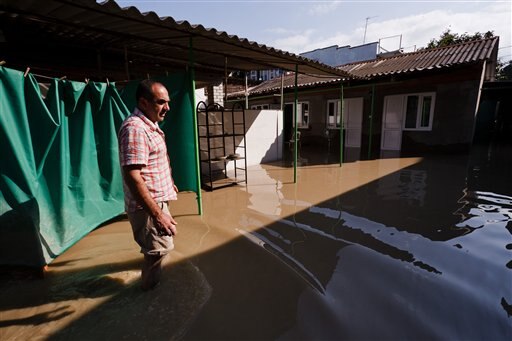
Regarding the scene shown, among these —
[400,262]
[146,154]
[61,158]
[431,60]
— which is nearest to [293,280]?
→ [400,262]

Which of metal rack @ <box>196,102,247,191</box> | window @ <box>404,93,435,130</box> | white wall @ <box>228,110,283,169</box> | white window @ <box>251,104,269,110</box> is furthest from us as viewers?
white window @ <box>251,104,269,110</box>

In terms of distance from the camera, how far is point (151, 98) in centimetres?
211

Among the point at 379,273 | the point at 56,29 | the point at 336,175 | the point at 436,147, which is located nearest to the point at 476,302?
the point at 379,273

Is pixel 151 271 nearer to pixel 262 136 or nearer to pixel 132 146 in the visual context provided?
pixel 132 146

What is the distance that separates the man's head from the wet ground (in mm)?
1575

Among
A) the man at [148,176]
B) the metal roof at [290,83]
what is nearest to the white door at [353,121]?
the metal roof at [290,83]

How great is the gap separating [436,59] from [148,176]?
1161cm

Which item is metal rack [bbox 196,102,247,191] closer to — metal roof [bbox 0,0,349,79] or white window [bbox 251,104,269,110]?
metal roof [bbox 0,0,349,79]

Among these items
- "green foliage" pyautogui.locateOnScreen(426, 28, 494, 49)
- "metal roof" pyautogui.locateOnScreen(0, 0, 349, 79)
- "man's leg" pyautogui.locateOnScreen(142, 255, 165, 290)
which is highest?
"green foliage" pyautogui.locateOnScreen(426, 28, 494, 49)

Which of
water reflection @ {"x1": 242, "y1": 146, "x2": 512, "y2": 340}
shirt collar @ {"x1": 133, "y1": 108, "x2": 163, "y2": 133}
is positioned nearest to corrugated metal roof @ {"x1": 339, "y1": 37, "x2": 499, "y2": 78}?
water reflection @ {"x1": 242, "y1": 146, "x2": 512, "y2": 340}

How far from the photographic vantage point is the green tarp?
2.41m

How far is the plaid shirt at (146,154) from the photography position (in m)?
1.92

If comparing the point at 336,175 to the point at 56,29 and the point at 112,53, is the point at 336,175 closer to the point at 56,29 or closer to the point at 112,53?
the point at 112,53

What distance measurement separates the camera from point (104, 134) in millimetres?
3531
